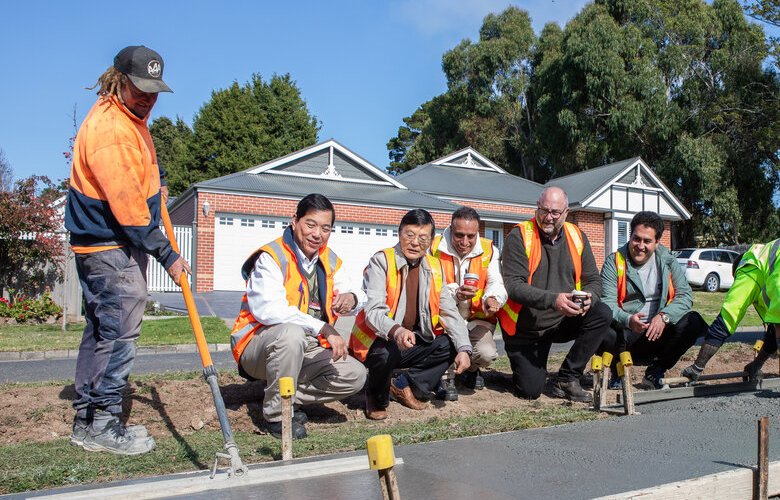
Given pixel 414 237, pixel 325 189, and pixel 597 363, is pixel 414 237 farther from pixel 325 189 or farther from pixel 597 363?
pixel 325 189

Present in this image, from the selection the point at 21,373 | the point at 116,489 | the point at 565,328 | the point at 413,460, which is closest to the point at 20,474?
the point at 116,489

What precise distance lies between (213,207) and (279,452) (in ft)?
61.5

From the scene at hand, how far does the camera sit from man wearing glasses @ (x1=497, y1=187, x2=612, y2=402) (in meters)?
6.37

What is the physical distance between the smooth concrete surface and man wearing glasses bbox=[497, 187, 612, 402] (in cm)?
105

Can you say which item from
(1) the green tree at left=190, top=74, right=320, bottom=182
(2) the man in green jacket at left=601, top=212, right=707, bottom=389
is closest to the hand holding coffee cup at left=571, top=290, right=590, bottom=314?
(2) the man in green jacket at left=601, top=212, right=707, bottom=389

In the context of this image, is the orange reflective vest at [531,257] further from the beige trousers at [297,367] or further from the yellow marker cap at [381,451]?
the yellow marker cap at [381,451]

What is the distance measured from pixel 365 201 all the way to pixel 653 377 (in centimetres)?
1773

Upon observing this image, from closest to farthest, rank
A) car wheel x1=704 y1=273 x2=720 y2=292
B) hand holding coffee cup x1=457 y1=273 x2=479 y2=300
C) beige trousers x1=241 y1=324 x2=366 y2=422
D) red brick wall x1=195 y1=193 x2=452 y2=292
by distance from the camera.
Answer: beige trousers x1=241 y1=324 x2=366 y2=422 → hand holding coffee cup x1=457 y1=273 x2=479 y2=300 → red brick wall x1=195 y1=193 x2=452 y2=292 → car wheel x1=704 y1=273 x2=720 y2=292

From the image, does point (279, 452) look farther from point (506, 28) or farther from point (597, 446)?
point (506, 28)

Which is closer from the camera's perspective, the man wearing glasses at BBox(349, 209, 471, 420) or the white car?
the man wearing glasses at BBox(349, 209, 471, 420)

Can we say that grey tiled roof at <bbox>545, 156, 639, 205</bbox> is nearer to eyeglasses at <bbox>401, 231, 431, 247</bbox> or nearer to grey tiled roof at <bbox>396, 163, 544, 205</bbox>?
grey tiled roof at <bbox>396, 163, 544, 205</bbox>

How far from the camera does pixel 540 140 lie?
39375 mm

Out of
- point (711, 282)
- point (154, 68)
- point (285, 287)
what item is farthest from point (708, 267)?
point (154, 68)

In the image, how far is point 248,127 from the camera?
137 feet
